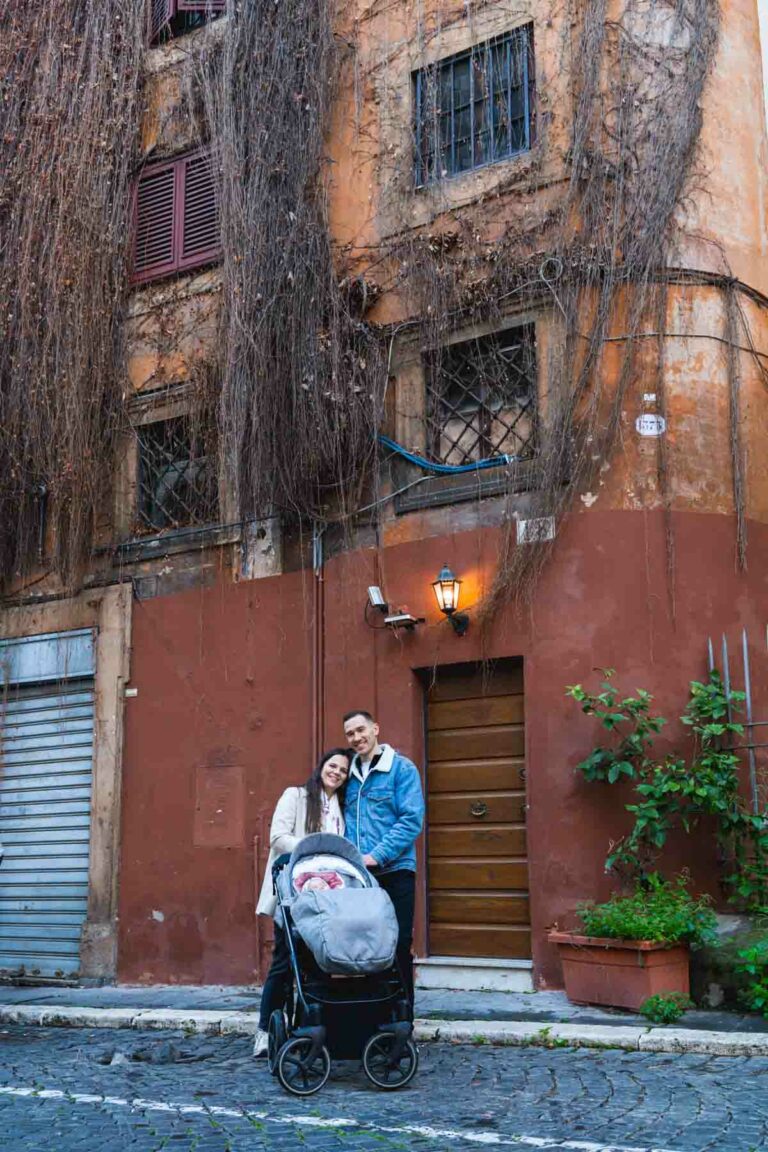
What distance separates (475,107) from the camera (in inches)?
491

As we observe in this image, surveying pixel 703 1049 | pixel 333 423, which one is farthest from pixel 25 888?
pixel 703 1049

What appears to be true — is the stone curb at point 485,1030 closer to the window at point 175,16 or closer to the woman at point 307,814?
the woman at point 307,814

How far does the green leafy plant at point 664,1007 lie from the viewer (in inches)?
332

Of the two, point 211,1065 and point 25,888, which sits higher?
point 25,888

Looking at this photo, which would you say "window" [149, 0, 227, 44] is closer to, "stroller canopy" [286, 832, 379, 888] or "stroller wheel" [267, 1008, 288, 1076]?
"stroller canopy" [286, 832, 379, 888]

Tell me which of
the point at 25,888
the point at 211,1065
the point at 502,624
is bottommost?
the point at 211,1065

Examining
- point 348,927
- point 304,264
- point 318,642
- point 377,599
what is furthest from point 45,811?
point 348,927

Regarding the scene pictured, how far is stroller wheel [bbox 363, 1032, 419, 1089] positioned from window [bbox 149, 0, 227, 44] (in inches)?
454

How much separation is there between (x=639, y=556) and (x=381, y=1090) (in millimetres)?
5155

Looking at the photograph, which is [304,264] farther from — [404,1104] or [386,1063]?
[404,1104]

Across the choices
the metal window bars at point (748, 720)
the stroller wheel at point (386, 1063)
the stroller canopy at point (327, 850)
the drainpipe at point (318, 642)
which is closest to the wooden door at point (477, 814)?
the drainpipe at point (318, 642)

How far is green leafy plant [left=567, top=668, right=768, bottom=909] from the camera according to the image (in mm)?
9617

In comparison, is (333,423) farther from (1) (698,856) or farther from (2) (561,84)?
(1) (698,856)

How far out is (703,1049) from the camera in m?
7.58
